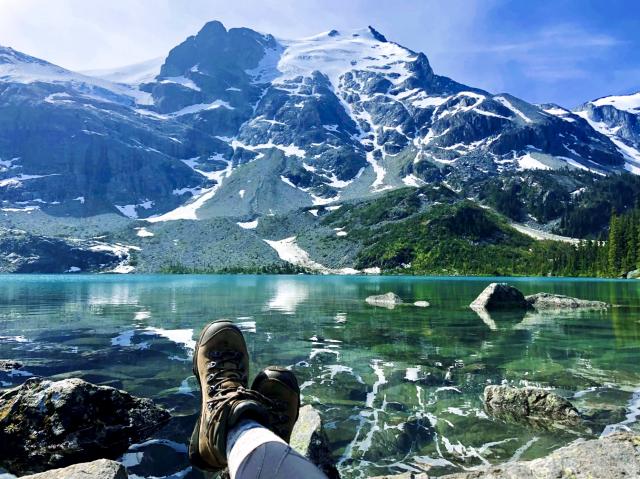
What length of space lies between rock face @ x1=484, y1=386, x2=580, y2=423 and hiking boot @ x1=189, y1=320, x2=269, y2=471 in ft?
24.7

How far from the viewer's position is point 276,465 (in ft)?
12.0

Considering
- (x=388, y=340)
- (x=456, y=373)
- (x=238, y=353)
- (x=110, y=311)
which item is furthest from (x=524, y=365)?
(x=110, y=311)

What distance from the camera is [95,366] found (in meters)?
17.4

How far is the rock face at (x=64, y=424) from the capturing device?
8.82 meters

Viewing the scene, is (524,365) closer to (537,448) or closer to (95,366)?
(537,448)

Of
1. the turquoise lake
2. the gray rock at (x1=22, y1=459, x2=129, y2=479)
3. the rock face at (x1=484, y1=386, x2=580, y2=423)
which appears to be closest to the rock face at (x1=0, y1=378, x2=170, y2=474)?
the turquoise lake

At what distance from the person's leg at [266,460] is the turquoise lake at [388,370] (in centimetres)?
488

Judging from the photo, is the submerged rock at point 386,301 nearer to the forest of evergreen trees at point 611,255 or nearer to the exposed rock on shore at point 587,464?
the exposed rock on shore at point 587,464

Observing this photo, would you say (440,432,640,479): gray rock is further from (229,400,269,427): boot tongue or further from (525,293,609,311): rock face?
(525,293,609,311): rock face

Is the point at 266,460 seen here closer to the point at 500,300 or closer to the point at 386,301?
the point at 500,300

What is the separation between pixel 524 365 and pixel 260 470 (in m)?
16.5

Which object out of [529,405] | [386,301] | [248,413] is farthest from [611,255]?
[248,413]

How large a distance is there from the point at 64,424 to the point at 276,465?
308 inches

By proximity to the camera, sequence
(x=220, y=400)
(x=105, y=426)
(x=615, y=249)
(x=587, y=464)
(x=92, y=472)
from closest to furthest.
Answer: (x=220, y=400) < (x=92, y=472) < (x=587, y=464) < (x=105, y=426) < (x=615, y=249)
